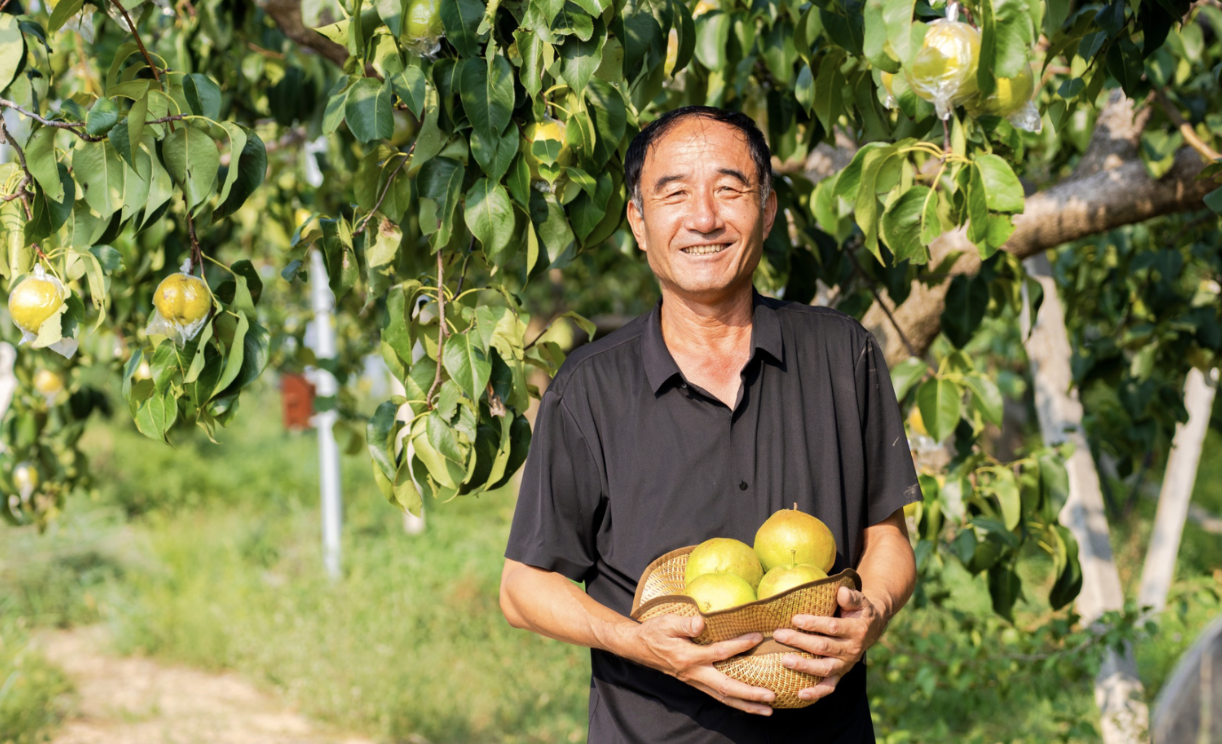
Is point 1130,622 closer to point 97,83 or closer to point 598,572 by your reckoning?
point 598,572

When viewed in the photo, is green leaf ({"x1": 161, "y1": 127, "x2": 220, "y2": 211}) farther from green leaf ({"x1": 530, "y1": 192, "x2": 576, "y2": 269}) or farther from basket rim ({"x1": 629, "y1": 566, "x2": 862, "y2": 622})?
basket rim ({"x1": 629, "y1": 566, "x2": 862, "y2": 622})

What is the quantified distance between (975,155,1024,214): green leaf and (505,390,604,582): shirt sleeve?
1.94 ft

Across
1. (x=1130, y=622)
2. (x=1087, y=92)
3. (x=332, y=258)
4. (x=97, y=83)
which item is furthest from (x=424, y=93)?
(x=1130, y=622)

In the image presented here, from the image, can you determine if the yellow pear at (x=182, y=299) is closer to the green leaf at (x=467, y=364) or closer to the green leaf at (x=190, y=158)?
the green leaf at (x=190, y=158)

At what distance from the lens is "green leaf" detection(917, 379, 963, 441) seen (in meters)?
1.82

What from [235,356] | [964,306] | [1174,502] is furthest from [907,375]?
[1174,502]

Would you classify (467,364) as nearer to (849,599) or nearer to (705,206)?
(705,206)

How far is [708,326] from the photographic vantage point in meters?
1.47

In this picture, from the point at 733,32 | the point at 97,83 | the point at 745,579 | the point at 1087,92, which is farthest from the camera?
the point at 97,83

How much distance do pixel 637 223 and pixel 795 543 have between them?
0.53 metres

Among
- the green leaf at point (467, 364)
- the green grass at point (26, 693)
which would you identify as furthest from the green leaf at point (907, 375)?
the green grass at point (26, 693)

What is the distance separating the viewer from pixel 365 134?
4.61 ft

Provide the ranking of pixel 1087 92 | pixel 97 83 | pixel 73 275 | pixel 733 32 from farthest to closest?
pixel 97 83
pixel 733 32
pixel 1087 92
pixel 73 275

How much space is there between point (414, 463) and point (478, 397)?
16cm
